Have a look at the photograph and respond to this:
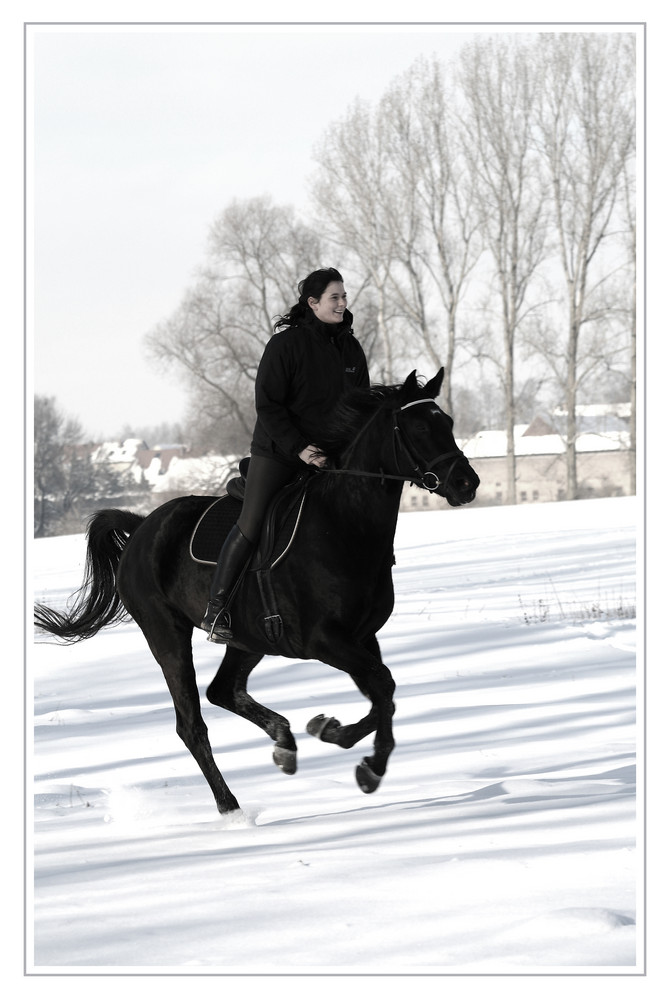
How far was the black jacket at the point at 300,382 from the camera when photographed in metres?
5.90

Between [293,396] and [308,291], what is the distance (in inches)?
23.0

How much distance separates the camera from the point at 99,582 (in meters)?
7.38

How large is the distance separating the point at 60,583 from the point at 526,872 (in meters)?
15.3

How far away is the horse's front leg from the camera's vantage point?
554cm

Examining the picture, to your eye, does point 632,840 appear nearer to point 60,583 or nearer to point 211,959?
point 211,959

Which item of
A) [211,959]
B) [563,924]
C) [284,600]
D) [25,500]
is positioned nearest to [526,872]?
[563,924]

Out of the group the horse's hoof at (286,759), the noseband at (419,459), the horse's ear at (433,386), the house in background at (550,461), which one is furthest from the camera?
the house in background at (550,461)

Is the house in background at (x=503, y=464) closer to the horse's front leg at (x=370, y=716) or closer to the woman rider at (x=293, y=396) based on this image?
the woman rider at (x=293, y=396)

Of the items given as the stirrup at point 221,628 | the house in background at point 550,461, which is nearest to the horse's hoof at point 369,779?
the stirrup at point 221,628

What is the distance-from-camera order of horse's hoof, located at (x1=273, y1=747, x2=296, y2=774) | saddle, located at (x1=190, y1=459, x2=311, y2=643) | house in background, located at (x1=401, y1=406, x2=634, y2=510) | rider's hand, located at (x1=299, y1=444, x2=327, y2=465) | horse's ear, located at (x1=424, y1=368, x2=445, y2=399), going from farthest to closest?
house in background, located at (x1=401, y1=406, x2=634, y2=510)
horse's hoof, located at (x1=273, y1=747, x2=296, y2=774)
saddle, located at (x1=190, y1=459, x2=311, y2=643)
rider's hand, located at (x1=299, y1=444, x2=327, y2=465)
horse's ear, located at (x1=424, y1=368, x2=445, y2=399)

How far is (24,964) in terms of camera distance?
4.46 m

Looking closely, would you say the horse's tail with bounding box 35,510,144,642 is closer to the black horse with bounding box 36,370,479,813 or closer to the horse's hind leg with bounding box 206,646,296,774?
the black horse with bounding box 36,370,479,813

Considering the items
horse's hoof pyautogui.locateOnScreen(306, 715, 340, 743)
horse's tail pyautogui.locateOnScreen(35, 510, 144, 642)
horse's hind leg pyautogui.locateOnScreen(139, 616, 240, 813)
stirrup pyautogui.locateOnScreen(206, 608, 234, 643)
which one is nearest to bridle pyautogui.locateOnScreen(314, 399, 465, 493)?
stirrup pyautogui.locateOnScreen(206, 608, 234, 643)

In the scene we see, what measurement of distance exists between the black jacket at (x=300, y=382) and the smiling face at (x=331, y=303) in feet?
0.26
